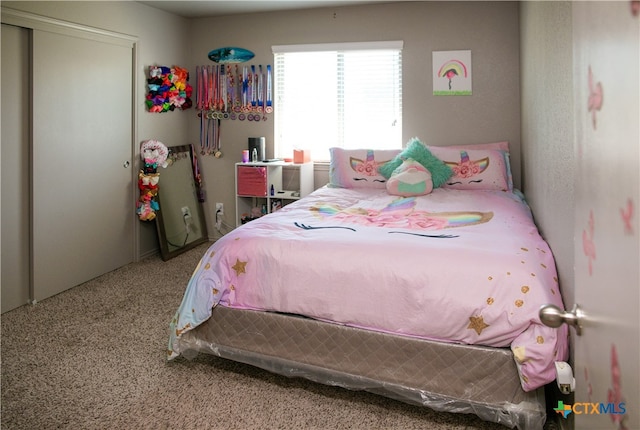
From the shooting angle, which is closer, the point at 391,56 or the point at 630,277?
the point at 630,277

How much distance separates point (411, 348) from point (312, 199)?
178 centimetres

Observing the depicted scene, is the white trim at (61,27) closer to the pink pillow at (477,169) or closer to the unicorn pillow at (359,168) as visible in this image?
the unicorn pillow at (359,168)

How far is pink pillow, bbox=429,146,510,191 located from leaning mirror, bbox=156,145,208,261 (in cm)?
256

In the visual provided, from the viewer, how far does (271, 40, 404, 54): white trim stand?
452cm

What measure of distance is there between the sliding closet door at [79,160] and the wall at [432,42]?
4.72 ft

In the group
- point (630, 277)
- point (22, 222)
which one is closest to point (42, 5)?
point (22, 222)

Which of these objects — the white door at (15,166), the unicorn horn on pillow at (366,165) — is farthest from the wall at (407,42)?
the white door at (15,166)

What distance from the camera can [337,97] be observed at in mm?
4859

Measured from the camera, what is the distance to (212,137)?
5227 mm

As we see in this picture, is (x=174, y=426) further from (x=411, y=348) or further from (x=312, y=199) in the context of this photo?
(x=312, y=199)

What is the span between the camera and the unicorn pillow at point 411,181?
3.72 meters

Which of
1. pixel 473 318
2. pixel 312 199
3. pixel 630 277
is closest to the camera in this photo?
pixel 630 277

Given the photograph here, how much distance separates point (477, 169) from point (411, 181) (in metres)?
0.61

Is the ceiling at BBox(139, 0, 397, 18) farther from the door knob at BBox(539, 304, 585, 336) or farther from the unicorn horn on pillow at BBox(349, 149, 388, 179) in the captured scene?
the door knob at BBox(539, 304, 585, 336)
